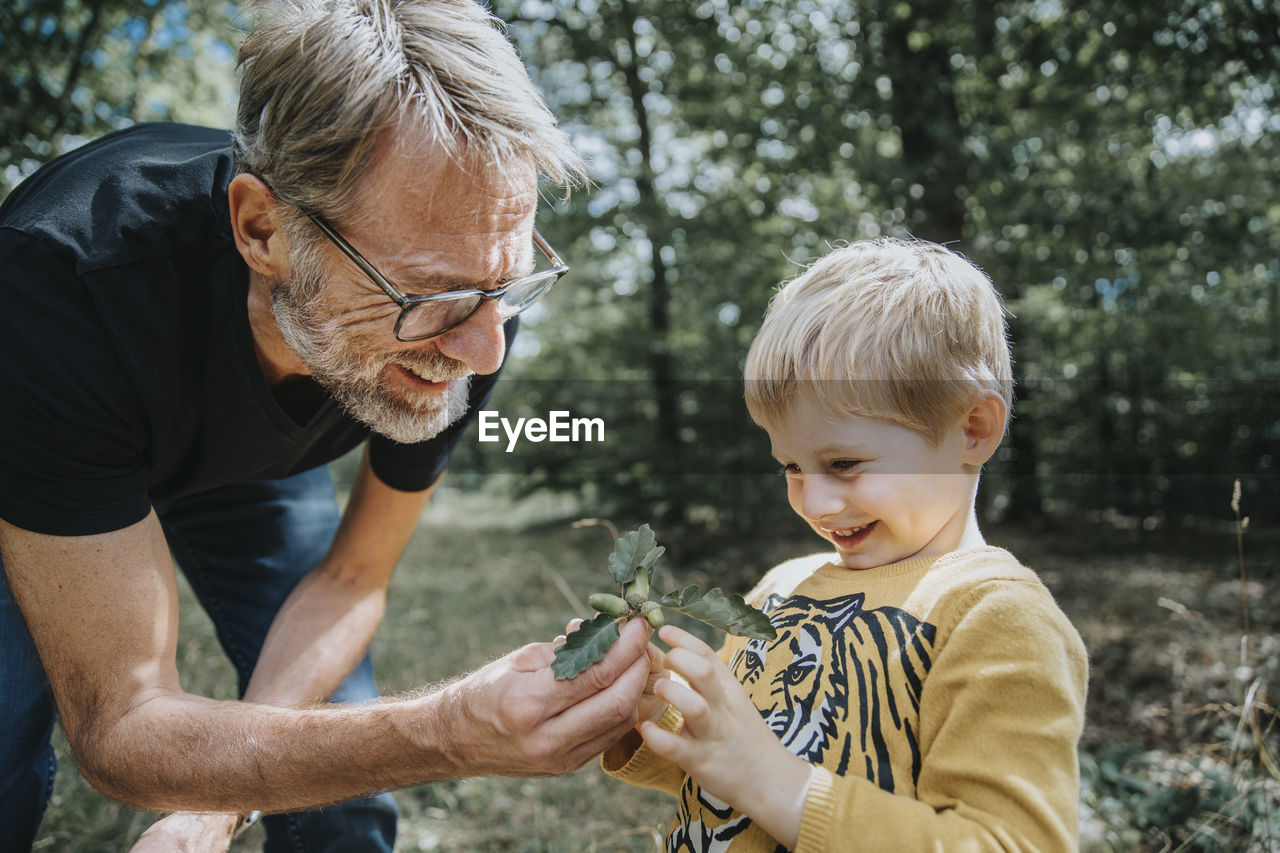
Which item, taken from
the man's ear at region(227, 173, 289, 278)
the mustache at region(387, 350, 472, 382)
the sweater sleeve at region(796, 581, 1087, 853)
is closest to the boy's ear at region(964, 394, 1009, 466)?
the sweater sleeve at region(796, 581, 1087, 853)

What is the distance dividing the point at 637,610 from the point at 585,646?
122 mm

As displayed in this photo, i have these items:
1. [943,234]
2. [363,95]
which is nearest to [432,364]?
[363,95]

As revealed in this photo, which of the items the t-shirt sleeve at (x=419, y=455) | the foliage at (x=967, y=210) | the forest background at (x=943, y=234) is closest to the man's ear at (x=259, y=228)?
the t-shirt sleeve at (x=419, y=455)

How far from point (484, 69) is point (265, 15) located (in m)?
0.61

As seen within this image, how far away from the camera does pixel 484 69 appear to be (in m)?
1.92

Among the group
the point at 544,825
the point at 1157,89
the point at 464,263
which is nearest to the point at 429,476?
the point at 464,263

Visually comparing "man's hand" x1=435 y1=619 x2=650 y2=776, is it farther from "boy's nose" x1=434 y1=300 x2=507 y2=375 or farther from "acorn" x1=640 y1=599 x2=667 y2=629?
"boy's nose" x1=434 y1=300 x2=507 y2=375

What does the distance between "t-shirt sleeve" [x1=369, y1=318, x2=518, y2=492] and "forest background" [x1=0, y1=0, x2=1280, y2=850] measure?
2663 millimetres

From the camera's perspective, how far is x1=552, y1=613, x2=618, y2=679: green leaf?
1.28 m

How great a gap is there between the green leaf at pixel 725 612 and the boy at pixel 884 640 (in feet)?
0.15

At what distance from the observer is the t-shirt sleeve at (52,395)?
1.67 meters

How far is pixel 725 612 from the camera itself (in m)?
1.30

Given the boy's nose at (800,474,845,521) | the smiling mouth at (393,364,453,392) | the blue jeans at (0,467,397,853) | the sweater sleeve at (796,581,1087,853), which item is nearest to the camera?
the sweater sleeve at (796,581,1087,853)

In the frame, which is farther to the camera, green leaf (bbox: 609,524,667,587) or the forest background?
the forest background
